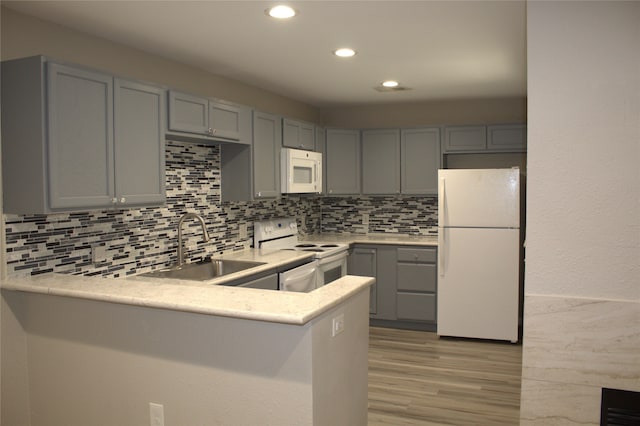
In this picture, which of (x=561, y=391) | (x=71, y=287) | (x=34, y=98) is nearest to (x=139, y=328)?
(x=71, y=287)

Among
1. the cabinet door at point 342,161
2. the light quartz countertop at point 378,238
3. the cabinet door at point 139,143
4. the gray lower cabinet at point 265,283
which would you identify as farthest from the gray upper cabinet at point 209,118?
the light quartz countertop at point 378,238

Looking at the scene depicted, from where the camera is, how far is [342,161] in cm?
572

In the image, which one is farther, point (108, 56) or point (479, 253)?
point (479, 253)

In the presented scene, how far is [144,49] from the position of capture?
137 inches

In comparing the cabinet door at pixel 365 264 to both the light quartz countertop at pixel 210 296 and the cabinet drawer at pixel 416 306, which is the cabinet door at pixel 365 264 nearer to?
the cabinet drawer at pixel 416 306

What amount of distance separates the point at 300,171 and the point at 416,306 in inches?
70.7

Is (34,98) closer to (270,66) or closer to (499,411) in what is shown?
(270,66)

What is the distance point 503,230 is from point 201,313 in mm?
3431

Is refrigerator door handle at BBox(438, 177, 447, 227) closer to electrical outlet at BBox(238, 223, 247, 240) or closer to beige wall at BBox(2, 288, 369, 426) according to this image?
electrical outlet at BBox(238, 223, 247, 240)

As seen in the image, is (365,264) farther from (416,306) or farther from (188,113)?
(188,113)

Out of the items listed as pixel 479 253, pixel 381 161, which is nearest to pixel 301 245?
pixel 381 161

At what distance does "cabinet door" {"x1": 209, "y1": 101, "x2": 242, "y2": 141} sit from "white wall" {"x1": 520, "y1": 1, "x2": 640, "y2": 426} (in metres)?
2.19

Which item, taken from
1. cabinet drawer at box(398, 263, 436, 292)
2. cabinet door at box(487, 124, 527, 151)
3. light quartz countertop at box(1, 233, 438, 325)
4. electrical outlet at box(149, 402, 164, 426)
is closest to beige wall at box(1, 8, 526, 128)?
cabinet door at box(487, 124, 527, 151)

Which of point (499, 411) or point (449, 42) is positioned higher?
point (449, 42)
